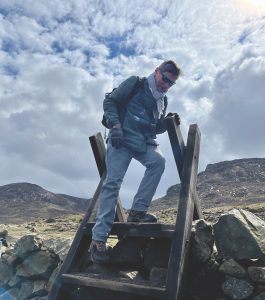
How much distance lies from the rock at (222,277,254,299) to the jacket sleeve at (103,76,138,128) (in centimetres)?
299

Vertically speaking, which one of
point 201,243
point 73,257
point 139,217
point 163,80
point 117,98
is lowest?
point 73,257

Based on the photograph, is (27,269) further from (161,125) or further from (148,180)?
(161,125)

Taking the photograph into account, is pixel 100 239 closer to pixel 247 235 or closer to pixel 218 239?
pixel 218 239

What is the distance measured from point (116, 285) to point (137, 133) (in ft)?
8.40

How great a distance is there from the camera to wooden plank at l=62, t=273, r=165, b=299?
5121 millimetres

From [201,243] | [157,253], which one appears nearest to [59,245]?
[157,253]

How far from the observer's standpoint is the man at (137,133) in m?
6.62

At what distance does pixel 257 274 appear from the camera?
573cm

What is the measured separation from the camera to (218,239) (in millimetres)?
6094

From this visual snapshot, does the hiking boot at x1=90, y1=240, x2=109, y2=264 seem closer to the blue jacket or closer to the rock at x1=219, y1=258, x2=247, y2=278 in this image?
the blue jacket

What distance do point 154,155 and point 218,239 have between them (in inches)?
68.5

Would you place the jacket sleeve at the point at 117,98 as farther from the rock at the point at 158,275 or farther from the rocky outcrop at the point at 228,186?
the rocky outcrop at the point at 228,186

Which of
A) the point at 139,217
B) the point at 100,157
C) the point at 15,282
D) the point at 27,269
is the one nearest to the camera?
the point at 139,217

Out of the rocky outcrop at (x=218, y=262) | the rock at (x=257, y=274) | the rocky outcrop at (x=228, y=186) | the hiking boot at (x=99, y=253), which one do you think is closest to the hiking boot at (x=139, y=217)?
the rocky outcrop at (x=218, y=262)
